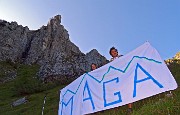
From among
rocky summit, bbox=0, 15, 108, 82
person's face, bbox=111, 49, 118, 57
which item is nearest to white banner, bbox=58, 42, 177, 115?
person's face, bbox=111, 49, 118, 57

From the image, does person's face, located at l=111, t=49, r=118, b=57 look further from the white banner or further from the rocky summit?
the rocky summit

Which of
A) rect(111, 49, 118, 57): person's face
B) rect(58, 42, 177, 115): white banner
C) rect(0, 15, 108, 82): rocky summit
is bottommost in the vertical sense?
rect(58, 42, 177, 115): white banner

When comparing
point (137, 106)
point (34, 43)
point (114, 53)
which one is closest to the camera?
point (137, 106)

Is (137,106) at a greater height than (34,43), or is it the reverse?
(34,43)

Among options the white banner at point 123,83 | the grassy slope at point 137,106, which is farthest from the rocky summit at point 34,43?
the white banner at point 123,83

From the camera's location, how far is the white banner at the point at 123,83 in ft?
39.4

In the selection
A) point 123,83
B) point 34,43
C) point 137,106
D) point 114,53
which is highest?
point 34,43

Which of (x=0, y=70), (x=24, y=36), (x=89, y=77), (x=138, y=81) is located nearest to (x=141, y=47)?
(x=138, y=81)

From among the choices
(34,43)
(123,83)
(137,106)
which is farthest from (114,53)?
(34,43)

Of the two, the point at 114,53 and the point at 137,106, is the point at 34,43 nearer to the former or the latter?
the point at 114,53

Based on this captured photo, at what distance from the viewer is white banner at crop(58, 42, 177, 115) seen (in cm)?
1202

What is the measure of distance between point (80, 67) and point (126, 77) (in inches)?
1204

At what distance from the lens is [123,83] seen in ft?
43.6

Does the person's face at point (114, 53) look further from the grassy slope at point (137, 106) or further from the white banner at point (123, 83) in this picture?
the grassy slope at point (137, 106)
